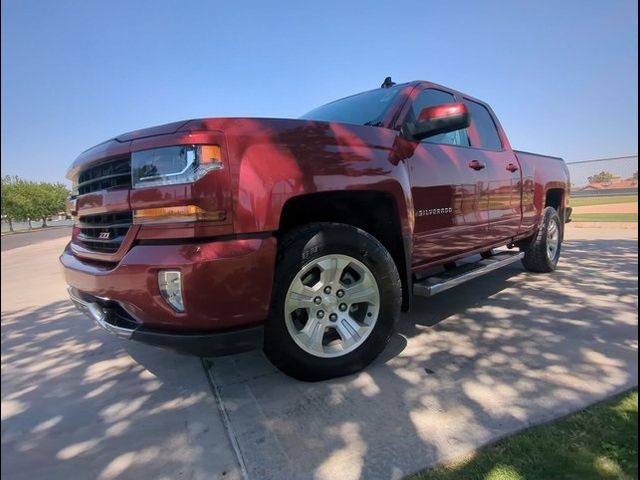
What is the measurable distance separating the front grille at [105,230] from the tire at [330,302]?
2.87ft

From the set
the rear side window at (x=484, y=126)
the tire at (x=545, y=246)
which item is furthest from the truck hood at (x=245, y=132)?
the tire at (x=545, y=246)

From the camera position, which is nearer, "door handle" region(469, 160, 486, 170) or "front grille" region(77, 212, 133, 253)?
"front grille" region(77, 212, 133, 253)

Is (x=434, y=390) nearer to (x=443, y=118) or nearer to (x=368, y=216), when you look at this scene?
(x=368, y=216)

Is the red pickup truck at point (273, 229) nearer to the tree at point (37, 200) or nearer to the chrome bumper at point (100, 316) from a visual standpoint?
the chrome bumper at point (100, 316)

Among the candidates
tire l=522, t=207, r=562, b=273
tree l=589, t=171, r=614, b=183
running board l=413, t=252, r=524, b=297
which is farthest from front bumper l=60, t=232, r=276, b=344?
tree l=589, t=171, r=614, b=183

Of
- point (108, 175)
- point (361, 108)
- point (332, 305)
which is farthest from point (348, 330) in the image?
point (361, 108)

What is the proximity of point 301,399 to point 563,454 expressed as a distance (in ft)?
4.34

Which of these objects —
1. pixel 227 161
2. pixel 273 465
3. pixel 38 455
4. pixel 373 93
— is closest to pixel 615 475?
pixel 273 465

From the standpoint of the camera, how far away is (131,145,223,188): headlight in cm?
210

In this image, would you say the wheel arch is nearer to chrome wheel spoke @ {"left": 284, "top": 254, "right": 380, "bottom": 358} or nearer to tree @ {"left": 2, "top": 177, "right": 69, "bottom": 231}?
chrome wheel spoke @ {"left": 284, "top": 254, "right": 380, "bottom": 358}

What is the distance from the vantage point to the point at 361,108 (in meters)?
3.55

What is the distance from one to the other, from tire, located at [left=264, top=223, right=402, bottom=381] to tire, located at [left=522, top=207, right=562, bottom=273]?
11.5 feet

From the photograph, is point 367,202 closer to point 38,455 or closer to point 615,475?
point 615,475

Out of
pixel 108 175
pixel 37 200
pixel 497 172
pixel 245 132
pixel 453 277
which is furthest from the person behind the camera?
pixel 37 200
